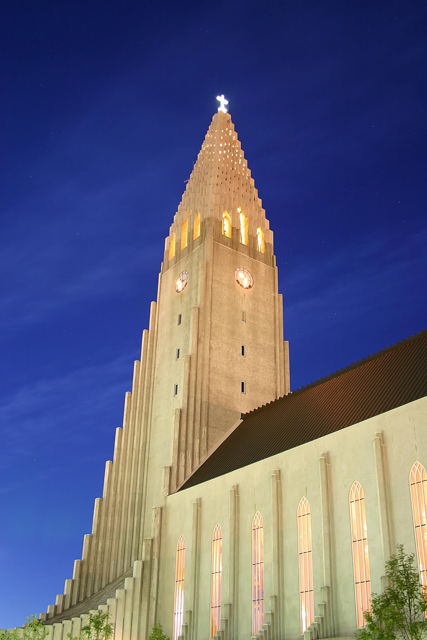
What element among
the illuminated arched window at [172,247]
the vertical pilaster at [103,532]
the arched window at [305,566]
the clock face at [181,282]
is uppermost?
the illuminated arched window at [172,247]

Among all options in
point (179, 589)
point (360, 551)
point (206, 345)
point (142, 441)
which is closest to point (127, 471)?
point (142, 441)

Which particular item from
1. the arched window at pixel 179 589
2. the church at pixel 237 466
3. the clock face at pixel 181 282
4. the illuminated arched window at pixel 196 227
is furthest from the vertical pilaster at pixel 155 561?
the illuminated arched window at pixel 196 227

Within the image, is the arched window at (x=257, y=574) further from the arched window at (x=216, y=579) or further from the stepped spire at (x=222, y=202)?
the stepped spire at (x=222, y=202)

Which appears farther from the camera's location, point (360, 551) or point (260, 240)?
point (260, 240)

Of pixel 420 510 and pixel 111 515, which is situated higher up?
pixel 111 515

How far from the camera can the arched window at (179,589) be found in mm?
41469

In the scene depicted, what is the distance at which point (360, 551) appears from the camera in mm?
30984

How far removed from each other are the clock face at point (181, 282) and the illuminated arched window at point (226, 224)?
4894 millimetres

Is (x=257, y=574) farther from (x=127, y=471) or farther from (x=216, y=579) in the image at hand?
(x=127, y=471)

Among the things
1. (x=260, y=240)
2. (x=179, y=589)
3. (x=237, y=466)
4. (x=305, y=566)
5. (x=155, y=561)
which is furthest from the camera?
(x=260, y=240)

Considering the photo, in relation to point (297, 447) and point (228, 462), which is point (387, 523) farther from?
point (228, 462)

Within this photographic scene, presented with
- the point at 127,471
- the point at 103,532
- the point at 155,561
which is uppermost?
the point at 127,471

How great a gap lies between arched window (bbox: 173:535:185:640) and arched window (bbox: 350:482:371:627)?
14.7 meters

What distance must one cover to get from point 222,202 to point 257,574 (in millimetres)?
34026
